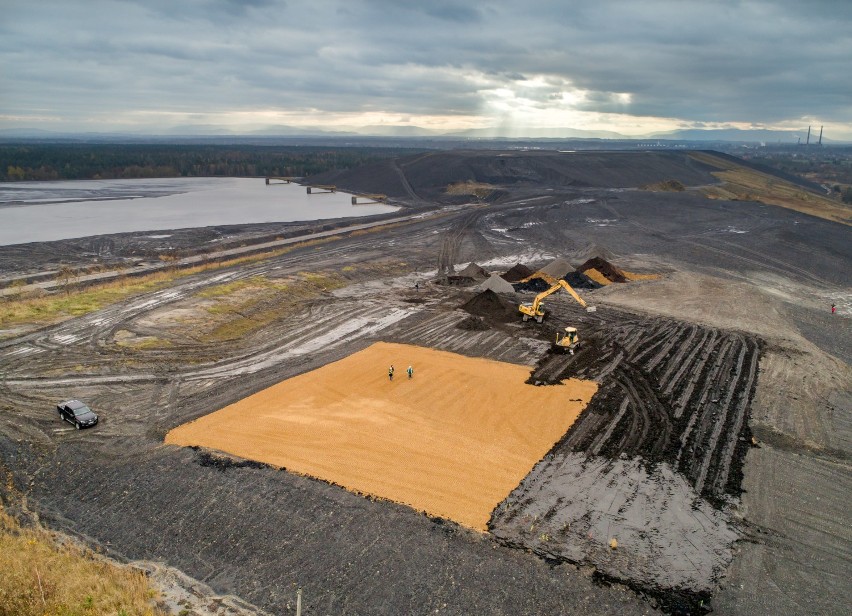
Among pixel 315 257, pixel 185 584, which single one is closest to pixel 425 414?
pixel 185 584

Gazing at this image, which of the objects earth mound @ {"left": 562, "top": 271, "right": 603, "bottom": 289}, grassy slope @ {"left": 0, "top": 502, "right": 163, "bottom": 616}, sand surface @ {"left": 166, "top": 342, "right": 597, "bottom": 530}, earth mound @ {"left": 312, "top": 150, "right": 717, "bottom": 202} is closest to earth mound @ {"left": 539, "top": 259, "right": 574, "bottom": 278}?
earth mound @ {"left": 562, "top": 271, "right": 603, "bottom": 289}

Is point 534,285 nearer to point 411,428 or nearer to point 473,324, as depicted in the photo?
point 473,324

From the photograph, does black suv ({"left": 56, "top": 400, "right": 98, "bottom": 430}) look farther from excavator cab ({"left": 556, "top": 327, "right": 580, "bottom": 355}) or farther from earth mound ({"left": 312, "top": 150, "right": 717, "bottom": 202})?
earth mound ({"left": 312, "top": 150, "right": 717, "bottom": 202})

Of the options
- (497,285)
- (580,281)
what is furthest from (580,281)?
(497,285)

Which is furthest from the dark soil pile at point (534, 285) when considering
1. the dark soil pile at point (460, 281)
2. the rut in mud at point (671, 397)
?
the rut in mud at point (671, 397)

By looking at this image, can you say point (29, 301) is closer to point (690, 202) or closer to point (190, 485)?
point (190, 485)
